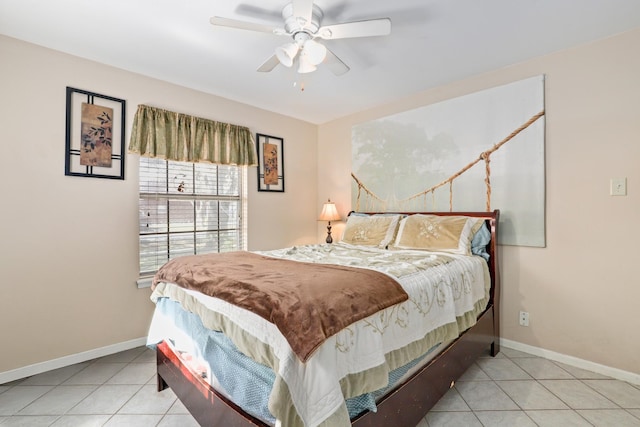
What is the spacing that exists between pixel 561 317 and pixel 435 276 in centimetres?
146

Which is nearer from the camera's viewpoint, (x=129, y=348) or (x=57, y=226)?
(x=57, y=226)

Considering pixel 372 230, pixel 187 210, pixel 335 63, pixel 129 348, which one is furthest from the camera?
pixel 187 210

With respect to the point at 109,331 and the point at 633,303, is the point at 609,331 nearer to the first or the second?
the point at 633,303

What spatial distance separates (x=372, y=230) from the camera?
302 centimetres

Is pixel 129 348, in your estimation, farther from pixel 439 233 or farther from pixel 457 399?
pixel 439 233

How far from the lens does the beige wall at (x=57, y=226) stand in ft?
7.17

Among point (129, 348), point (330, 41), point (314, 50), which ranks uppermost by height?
point (330, 41)

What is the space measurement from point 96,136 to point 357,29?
2.31m

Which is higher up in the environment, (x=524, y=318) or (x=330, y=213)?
(x=330, y=213)

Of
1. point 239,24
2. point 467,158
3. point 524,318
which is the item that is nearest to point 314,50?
point 239,24

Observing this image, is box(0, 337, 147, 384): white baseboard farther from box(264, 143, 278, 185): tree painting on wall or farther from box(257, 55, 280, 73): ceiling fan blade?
box(257, 55, 280, 73): ceiling fan blade

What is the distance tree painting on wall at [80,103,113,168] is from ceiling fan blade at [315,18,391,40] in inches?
79.0

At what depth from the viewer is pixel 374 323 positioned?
4.15ft

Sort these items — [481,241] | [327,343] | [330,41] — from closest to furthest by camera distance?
[327,343] → [330,41] → [481,241]
